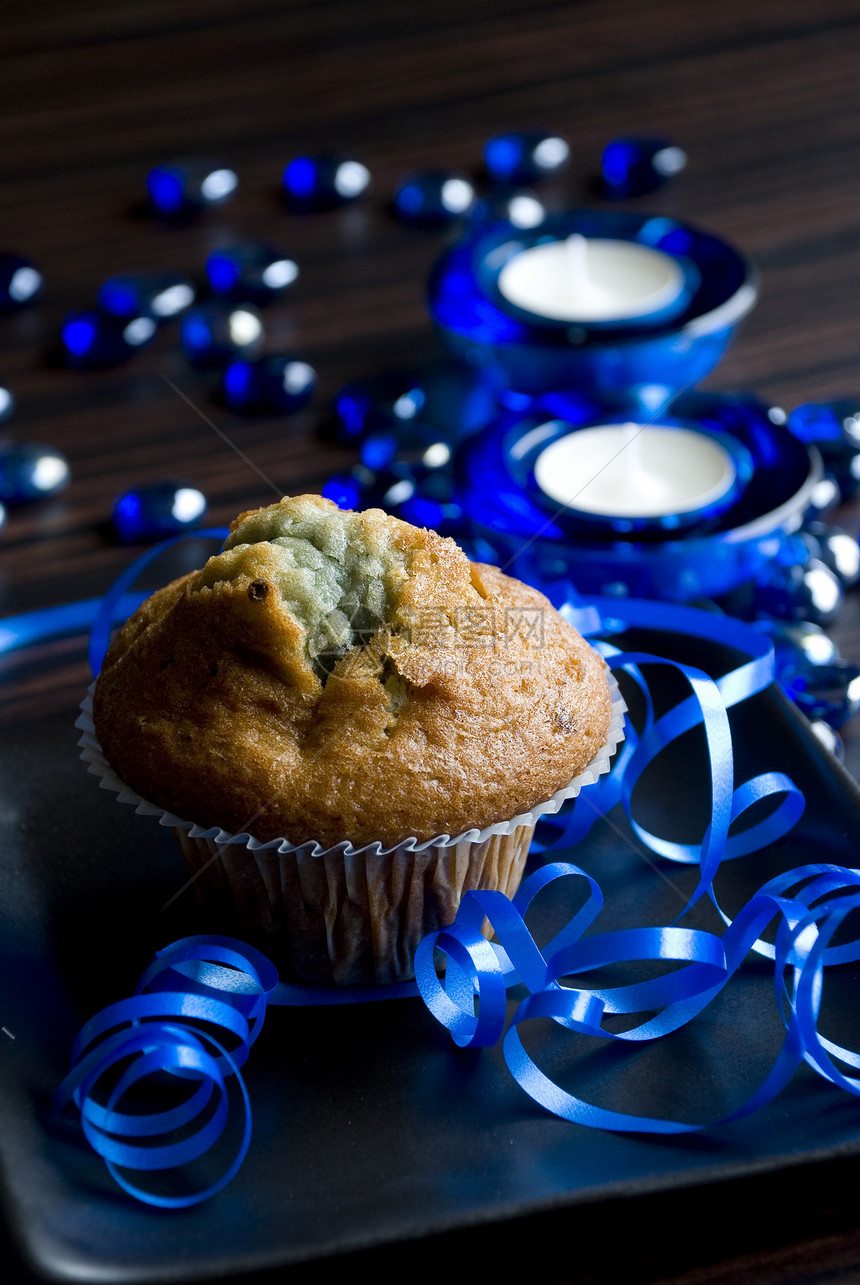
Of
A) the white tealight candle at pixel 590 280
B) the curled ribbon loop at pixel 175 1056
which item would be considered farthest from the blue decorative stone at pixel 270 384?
the curled ribbon loop at pixel 175 1056

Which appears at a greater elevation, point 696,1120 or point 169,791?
point 169,791

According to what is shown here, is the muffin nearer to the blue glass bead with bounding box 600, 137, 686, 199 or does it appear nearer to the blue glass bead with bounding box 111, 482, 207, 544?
the blue glass bead with bounding box 111, 482, 207, 544

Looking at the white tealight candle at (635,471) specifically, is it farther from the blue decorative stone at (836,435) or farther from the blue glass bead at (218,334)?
the blue glass bead at (218,334)

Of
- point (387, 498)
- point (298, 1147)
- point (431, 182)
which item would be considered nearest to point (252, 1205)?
point (298, 1147)

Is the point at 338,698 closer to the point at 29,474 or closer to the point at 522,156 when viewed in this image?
the point at 29,474

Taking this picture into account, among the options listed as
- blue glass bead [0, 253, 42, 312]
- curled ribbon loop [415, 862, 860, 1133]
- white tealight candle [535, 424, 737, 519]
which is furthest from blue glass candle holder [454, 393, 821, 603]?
blue glass bead [0, 253, 42, 312]

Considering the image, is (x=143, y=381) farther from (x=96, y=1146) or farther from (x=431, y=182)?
(x=96, y=1146)
